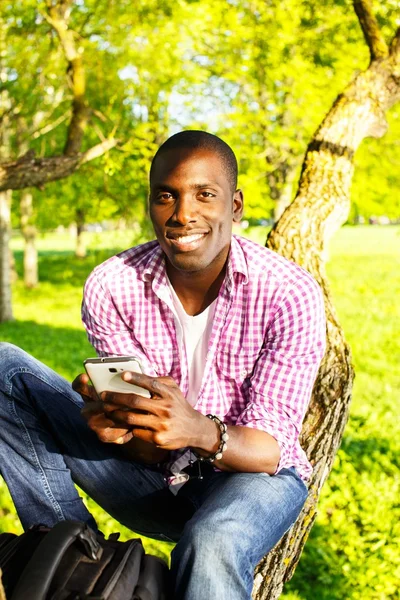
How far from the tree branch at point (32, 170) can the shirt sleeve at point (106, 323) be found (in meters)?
4.51

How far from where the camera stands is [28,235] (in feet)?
76.2

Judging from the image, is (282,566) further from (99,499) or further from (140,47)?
(140,47)

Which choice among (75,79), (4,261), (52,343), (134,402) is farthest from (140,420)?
(4,261)

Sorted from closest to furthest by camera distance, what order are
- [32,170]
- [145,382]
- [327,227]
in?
[145,382]
[327,227]
[32,170]

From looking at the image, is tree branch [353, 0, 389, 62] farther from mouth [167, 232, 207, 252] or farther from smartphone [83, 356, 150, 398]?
smartphone [83, 356, 150, 398]

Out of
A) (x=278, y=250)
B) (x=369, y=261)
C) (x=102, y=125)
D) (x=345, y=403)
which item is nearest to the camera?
(x=345, y=403)

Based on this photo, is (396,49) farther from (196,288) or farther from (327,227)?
(196,288)

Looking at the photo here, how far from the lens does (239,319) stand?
9.67 feet

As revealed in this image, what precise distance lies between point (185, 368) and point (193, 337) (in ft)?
0.50

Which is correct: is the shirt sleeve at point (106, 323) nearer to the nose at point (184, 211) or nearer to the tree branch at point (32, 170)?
the nose at point (184, 211)

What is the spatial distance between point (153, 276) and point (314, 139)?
8.94ft

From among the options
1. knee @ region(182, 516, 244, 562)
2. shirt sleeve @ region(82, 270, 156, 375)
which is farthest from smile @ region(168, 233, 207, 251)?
knee @ region(182, 516, 244, 562)

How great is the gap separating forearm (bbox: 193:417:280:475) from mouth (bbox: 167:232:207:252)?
81cm

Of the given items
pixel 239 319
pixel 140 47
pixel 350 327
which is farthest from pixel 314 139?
A: pixel 140 47
